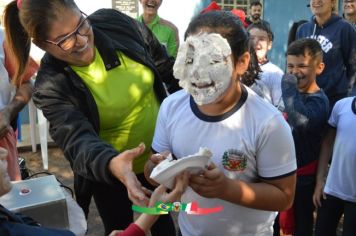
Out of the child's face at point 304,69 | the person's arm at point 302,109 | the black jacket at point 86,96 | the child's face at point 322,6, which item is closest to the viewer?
the black jacket at point 86,96

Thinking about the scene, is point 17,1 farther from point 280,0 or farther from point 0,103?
point 280,0

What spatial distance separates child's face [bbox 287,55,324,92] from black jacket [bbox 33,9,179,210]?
1.01m

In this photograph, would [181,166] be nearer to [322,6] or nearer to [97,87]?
[97,87]

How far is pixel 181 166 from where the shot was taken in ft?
3.73

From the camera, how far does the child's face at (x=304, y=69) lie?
8.20 ft

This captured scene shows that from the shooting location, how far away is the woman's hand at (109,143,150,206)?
50.8 inches

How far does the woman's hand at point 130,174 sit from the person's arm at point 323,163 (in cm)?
139

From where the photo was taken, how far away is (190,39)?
4.52 feet

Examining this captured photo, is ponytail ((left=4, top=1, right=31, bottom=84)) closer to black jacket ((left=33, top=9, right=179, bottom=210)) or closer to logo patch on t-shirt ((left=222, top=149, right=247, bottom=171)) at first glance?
black jacket ((left=33, top=9, right=179, bottom=210))

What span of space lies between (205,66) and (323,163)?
4.44 ft

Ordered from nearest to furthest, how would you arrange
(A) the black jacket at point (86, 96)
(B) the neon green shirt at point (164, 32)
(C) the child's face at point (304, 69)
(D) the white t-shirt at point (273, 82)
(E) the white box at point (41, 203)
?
1. (A) the black jacket at point (86, 96)
2. (E) the white box at point (41, 203)
3. (C) the child's face at point (304, 69)
4. (D) the white t-shirt at point (273, 82)
5. (B) the neon green shirt at point (164, 32)

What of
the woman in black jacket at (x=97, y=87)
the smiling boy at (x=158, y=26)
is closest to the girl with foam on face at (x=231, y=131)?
the woman in black jacket at (x=97, y=87)

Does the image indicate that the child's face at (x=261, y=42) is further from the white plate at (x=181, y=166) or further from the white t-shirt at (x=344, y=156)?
the white plate at (x=181, y=166)

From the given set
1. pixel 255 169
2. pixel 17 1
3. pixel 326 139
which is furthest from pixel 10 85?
pixel 326 139
